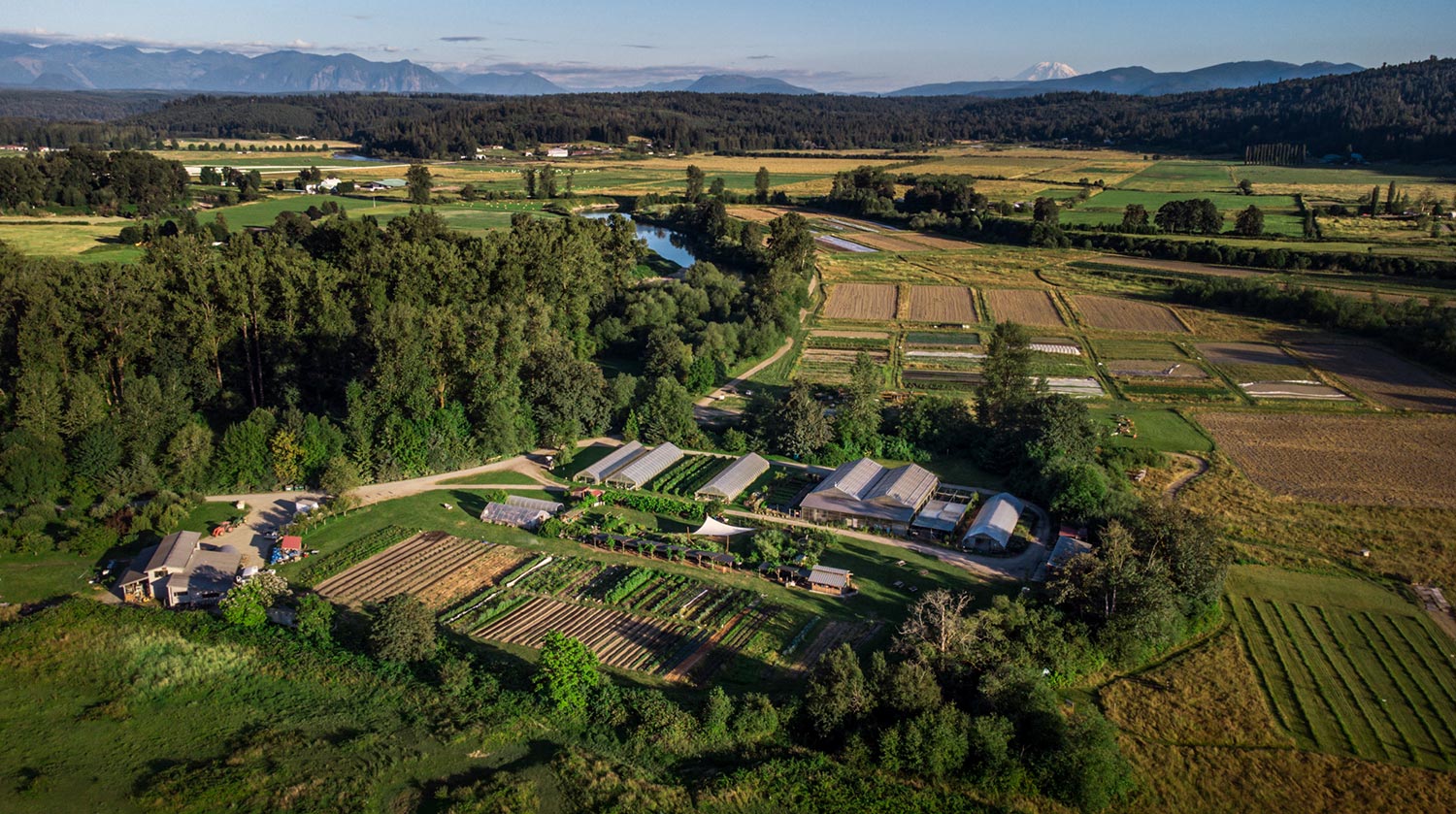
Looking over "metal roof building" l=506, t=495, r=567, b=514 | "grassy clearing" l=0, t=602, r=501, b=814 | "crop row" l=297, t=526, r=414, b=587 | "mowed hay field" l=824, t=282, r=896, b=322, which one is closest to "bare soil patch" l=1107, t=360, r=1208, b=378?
"mowed hay field" l=824, t=282, r=896, b=322

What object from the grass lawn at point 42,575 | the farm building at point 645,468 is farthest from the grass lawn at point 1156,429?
the grass lawn at point 42,575

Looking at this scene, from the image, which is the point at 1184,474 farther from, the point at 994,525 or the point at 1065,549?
the point at 994,525

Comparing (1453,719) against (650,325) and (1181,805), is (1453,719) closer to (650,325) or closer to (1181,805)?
(1181,805)

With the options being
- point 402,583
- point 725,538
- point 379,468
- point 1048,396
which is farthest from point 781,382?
A: point 402,583

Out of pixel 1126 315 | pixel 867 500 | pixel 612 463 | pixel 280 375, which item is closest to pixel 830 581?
pixel 867 500

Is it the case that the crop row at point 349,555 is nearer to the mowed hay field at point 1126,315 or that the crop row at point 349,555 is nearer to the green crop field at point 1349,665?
the green crop field at point 1349,665

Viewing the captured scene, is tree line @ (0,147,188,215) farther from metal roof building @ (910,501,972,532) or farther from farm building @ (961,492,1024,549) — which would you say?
farm building @ (961,492,1024,549)
